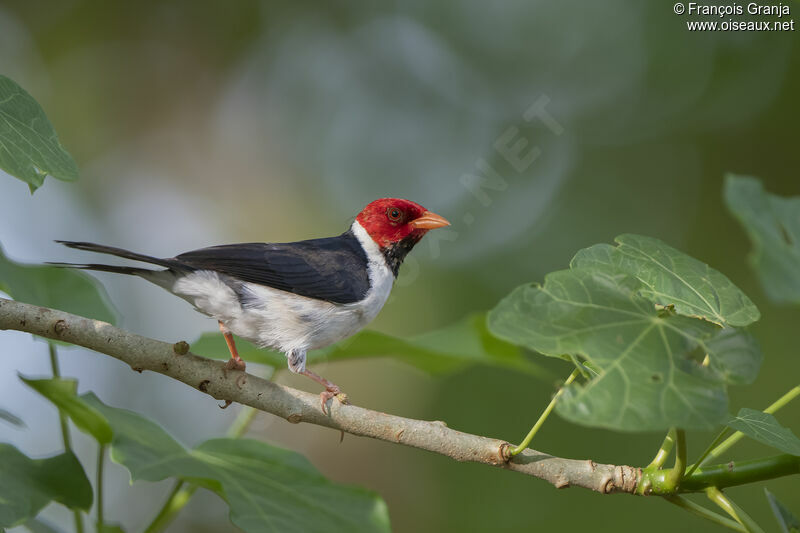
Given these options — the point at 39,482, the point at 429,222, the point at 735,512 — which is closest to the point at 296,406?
the point at 39,482

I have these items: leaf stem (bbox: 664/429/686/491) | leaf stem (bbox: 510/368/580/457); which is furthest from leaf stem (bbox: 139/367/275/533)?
leaf stem (bbox: 664/429/686/491)

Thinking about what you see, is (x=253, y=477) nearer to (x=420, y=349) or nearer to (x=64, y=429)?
(x=64, y=429)

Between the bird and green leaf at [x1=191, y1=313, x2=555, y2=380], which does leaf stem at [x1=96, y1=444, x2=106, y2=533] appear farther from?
green leaf at [x1=191, y1=313, x2=555, y2=380]

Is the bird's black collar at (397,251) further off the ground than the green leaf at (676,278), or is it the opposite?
the green leaf at (676,278)

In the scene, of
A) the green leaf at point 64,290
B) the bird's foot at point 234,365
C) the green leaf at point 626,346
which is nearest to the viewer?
the green leaf at point 626,346

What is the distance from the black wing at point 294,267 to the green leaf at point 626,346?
1.48m

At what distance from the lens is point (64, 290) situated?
244 centimetres

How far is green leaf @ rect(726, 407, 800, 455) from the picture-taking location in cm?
142

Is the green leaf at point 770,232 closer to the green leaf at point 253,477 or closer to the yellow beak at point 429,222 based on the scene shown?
the green leaf at point 253,477

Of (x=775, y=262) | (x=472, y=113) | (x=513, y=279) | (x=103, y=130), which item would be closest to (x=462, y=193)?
(x=513, y=279)

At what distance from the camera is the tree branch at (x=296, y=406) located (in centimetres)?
160

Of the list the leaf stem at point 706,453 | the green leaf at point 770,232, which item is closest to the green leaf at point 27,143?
the green leaf at point 770,232

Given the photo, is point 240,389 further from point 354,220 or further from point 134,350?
point 354,220

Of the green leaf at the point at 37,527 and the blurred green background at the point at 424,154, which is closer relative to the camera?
the green leaf at the point at 37,527
